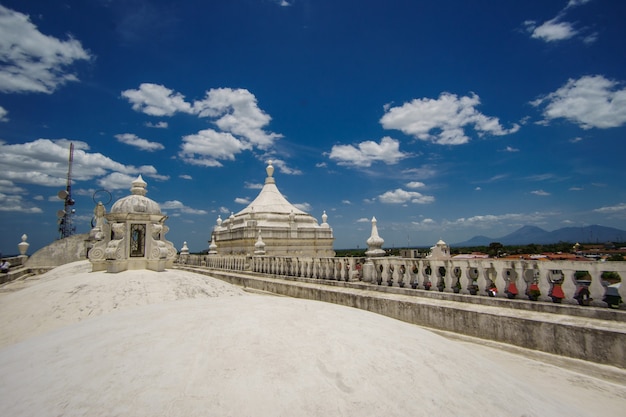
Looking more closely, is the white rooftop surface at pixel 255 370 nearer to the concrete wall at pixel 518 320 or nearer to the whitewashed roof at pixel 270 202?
the concrete wall at pixel 518 320

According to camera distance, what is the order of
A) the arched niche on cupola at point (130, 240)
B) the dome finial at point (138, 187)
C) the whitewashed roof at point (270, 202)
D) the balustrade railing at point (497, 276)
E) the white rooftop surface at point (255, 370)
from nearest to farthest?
the white rooftop surface at point (255, 370) → the balustrade railing at point (497, 276) → the arched niche on cupola at point (130, 240) → the dome finial at point (138, 187) → the whitewashed roof at point (270, 202)

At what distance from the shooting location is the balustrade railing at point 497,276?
543 centimetres

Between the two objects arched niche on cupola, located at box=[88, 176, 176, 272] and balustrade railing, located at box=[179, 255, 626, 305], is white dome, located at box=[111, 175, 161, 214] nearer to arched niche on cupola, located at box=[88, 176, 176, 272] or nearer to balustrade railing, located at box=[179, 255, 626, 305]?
arched niche on cupola, located at box=[88, 176, 176, 272]

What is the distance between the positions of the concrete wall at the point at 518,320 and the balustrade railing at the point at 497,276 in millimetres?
285

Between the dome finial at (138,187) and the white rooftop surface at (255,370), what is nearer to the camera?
the white rooftop surface at (255,370)

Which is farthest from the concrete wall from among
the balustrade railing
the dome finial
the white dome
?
the dome finial

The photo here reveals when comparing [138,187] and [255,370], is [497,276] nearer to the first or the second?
[255,370]

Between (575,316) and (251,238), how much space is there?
20.5 meters

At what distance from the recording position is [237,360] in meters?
2.44

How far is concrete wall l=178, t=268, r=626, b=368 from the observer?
471 cm

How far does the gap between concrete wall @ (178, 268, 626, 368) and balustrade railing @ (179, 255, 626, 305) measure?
11.2 inches

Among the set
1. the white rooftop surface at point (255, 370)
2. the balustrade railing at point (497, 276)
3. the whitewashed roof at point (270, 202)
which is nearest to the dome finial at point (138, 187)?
the balustrade railing at point (497, 276)

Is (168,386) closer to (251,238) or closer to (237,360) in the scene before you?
(237,360)

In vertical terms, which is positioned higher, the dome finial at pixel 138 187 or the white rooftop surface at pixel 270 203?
the white rooftop surface at pixel 270 203
